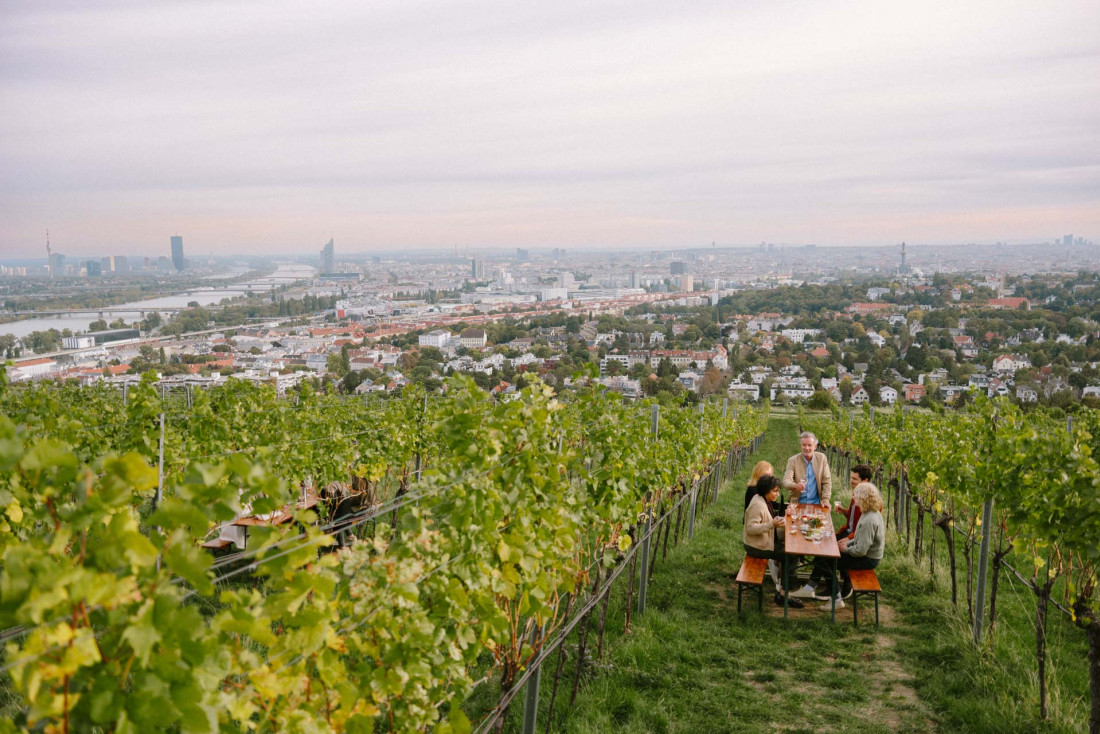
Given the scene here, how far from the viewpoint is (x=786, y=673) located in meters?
5.49

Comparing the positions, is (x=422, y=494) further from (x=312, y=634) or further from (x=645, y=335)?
(x=645, y=335)

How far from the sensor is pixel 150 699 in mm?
1310

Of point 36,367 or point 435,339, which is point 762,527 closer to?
point 36,367

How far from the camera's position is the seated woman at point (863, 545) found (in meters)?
6.56

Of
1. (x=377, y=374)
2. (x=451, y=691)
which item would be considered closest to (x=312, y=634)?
(x=451, y=691)

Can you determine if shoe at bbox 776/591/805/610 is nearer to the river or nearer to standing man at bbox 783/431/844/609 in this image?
standing man at bbox 783/431/844/609

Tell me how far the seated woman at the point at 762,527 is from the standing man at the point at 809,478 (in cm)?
94

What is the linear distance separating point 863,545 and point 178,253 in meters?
146

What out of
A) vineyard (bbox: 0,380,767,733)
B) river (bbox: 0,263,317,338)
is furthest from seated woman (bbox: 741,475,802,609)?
river (bbox: 0,263,317,338)

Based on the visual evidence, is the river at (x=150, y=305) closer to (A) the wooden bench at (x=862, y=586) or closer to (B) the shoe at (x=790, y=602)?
(B) the shoe at (x=790, y=602)

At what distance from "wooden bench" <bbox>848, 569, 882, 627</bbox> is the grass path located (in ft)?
0.46

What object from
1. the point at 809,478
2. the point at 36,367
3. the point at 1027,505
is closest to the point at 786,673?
the point at 1027,505

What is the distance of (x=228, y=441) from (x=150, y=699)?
6858 mm

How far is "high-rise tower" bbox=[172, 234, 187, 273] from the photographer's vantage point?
129000 millimetres
